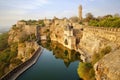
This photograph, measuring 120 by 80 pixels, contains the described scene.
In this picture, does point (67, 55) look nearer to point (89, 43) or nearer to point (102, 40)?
point (89, 43)

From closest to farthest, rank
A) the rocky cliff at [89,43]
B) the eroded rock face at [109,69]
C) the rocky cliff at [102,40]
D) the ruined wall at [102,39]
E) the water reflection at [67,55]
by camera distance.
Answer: the eroded rock face at [109,69]
the rocky cliff at [89,43]
the rocky cliff at [102,40]
the ruined wall at [102,39]
the water reflection at [67,55]

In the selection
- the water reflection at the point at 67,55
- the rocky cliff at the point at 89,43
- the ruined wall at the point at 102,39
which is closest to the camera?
the rocky cliff at the point at 89,43

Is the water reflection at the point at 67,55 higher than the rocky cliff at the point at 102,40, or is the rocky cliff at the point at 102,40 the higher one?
the rocky cliff at the point at 102,40

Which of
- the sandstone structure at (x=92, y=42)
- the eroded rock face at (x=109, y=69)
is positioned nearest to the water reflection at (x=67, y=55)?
the sandstone structure at (x=92, y=42)

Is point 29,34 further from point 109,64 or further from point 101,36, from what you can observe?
point 109,64

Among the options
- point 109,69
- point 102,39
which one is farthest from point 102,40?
point 109,69

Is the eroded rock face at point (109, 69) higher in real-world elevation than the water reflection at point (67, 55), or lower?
higher

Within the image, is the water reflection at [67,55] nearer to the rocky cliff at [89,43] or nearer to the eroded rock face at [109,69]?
the rocky cliff at [89,43]

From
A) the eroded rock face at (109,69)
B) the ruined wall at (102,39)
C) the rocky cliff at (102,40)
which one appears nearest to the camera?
the eroded rock face at (109,69)

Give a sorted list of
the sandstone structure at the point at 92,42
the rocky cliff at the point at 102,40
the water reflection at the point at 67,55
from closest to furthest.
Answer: the sandstone structure at the point at 92,42
the rocky cliff at the point at 102,40
the water reflection at the point at 67,55

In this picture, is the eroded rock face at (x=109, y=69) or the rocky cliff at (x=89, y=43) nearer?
the eroded rock face at (x=109, y=69)

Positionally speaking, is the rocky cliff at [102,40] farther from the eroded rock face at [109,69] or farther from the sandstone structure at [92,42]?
the eroded rock face at [109,69]

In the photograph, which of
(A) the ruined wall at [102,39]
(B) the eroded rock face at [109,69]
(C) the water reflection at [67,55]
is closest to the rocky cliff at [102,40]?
(A) the ruined wall at [102,39]

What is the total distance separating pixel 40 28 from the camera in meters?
60.5
